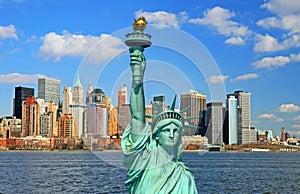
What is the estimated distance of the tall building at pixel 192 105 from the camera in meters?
13.4

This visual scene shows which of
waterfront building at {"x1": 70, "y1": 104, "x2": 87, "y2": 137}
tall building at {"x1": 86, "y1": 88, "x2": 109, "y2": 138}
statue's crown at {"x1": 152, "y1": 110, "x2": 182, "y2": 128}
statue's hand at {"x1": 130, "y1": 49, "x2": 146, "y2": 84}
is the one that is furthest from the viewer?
waterfront building at {"x1": 70, "y1": 104, "x2": 87, "y2": 137}

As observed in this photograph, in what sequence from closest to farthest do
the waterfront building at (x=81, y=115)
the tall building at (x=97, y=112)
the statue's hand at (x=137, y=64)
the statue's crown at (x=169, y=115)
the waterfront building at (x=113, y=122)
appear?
the statue's hand at (x=137, y=64) < the statue's crown at (x=169, y=115) < the tall building at (x=97, y=112) < the waterfront building at (x=113, y=122) < the waterfront building at (x=81, y=115)

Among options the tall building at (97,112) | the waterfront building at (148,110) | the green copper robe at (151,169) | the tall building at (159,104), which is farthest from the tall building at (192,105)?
the tall building at (97,112)

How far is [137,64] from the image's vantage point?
42.5 feet

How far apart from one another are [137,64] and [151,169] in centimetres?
273

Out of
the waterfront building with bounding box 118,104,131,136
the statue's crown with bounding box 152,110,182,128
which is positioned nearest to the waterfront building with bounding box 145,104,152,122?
the statue's crown with bounding box 152,110,182,128

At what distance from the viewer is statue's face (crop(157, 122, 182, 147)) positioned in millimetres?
13016

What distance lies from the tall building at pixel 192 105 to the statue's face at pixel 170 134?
1.93 feet

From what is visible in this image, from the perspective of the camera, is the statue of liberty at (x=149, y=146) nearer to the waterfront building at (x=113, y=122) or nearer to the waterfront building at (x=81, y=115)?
the waterfront building at (x=113, y=122)

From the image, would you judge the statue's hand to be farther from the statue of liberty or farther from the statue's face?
the statue's face

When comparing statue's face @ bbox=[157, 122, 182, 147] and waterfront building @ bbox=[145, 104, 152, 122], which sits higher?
waterfront building @ bbox=[145, 104, 152, 122]

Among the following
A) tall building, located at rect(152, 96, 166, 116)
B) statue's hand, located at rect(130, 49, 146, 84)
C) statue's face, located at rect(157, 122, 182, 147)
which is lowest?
statue's face, located at rect(157, 122, 182, 147)

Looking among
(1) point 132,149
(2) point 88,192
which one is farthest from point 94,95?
(2) point 88,192

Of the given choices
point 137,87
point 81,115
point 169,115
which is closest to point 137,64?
point 137,87
